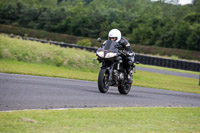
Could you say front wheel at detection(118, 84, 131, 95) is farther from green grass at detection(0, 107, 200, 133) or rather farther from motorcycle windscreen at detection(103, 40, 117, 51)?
green grass at detection(0, 107, 200, 133)

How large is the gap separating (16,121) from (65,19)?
221ft

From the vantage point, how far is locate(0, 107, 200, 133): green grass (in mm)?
6413

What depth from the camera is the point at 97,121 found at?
7449mm

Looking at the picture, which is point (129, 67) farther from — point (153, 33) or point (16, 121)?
point (153, 33)

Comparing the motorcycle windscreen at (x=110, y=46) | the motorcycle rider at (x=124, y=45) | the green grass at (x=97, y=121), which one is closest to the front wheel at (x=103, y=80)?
the motorcycle windscreen at (x=110, y=46)

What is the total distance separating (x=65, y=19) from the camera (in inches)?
2884

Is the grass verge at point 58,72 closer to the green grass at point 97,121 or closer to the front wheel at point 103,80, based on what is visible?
the front wheel at point 103,80

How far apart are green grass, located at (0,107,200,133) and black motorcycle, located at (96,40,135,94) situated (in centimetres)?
258

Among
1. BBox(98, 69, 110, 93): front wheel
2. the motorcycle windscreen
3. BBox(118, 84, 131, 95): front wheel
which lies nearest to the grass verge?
BBox(118, 84, 131, 95): front wheel

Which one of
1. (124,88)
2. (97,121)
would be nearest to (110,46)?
(124,88)

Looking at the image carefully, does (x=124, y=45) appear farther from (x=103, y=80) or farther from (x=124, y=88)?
(x=124, y=88)

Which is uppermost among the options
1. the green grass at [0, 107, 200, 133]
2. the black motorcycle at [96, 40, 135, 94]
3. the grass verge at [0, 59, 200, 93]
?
the black motorcycle at [96, 40, 135, 94]

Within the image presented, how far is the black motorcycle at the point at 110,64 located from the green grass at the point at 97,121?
8.46 feet

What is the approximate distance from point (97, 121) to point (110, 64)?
4793 mm
